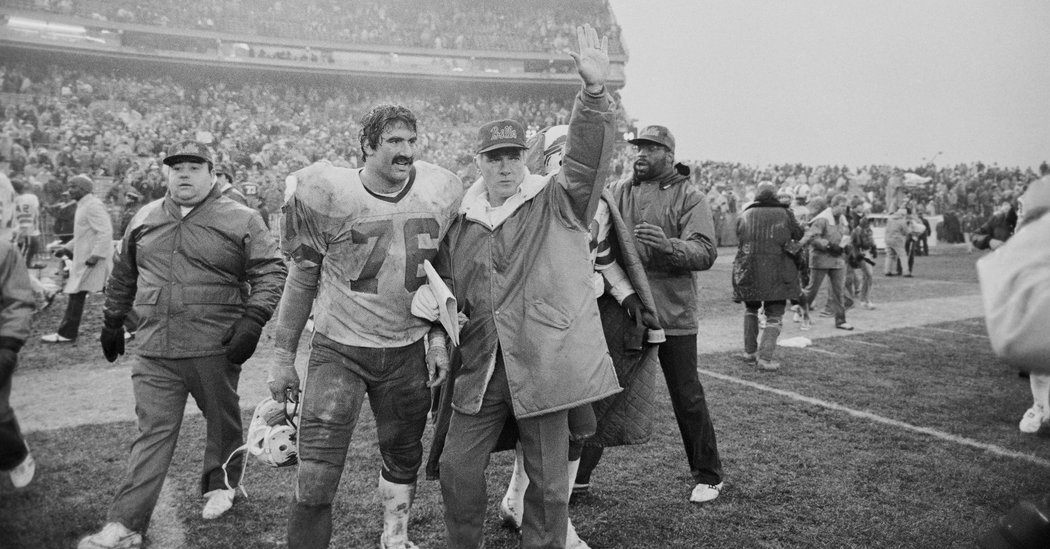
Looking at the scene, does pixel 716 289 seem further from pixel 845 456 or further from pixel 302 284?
pixel 302 284

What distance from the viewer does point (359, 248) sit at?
3.07 m

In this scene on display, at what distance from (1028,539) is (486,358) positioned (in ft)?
6.40

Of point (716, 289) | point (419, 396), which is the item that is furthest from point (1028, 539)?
point (716, 289)

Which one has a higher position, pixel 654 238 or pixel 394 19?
pixel 394 19

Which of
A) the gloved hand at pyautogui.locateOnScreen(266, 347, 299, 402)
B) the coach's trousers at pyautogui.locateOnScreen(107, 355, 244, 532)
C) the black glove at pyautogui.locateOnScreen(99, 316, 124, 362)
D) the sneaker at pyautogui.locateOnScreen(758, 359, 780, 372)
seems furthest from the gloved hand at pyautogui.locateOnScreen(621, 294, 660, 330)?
the sneaker at pyautogui.locateOnScreen(758, 359, 780, 372)

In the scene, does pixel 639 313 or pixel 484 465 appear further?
pixel 639 313

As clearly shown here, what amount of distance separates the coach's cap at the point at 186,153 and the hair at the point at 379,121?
123 centimetres

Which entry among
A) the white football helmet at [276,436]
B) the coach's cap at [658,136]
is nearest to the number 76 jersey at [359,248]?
the white football helmet at [276,436]

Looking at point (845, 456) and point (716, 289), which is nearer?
point (845, 456)

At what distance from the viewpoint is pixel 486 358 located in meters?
2.85

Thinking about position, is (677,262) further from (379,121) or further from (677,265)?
(379,121)

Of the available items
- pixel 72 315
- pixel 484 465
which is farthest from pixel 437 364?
pixel 72 315

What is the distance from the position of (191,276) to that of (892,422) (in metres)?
5.57

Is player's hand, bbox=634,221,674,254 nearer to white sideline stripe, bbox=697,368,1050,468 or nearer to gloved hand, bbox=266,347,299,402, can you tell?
gloved hand, bbox=266,347,299,402
